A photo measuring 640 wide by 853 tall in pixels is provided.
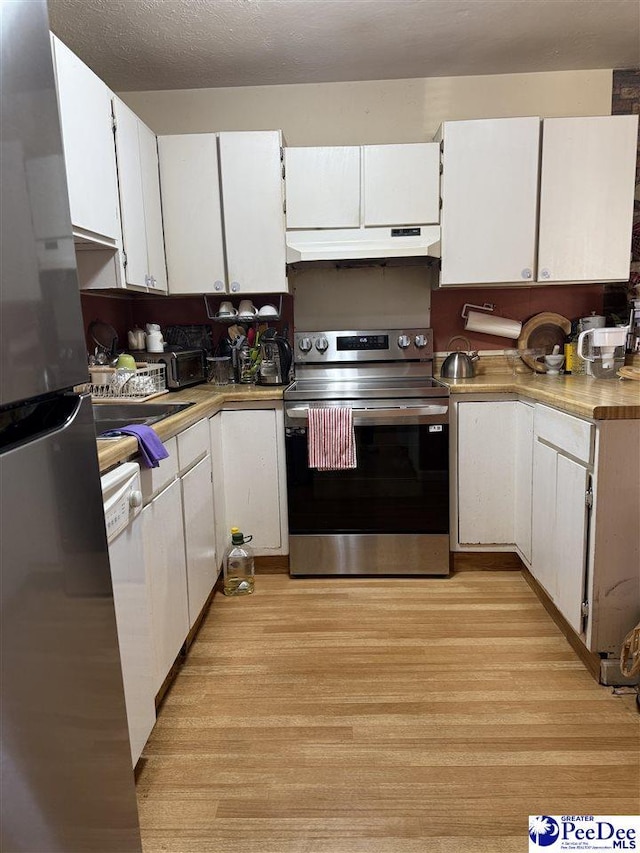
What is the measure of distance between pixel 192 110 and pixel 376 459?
7.12ft

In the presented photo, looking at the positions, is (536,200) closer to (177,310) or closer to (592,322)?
(592,322)

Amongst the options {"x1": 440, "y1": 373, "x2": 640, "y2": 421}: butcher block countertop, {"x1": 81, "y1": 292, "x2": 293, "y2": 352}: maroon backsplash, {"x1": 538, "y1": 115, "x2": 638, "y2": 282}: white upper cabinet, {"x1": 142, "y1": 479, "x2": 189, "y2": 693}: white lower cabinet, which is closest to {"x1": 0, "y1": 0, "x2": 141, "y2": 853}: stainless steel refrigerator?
{"x1": 142, "y1": 479, "x2": 189, "y2": 693}: white lower cabinet

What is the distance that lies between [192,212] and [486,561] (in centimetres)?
229

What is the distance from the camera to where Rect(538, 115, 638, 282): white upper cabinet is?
2566mm

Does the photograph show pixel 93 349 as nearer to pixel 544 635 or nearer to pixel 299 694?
pixel 299 694

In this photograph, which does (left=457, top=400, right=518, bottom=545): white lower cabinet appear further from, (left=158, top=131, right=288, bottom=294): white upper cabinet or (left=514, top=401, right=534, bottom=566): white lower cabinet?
(left=158, top=131, right=288, bottom=294): white upper cabinet

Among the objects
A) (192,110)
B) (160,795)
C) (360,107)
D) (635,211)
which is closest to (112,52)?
(192,110)

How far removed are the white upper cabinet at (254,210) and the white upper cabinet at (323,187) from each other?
0.06 meters

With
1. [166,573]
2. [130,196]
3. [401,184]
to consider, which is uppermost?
[401,184]

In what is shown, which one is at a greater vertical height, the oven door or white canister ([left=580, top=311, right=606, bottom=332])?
white canister ([left=580, top=311, right=606, bottom=332])

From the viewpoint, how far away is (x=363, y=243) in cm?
272

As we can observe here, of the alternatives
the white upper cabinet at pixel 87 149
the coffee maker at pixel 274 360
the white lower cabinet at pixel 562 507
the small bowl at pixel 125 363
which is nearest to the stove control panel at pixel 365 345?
the coffee maker at pixel 274 360

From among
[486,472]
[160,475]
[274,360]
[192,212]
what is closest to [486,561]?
[486,472]

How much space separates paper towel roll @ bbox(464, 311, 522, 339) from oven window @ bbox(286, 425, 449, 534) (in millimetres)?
835
